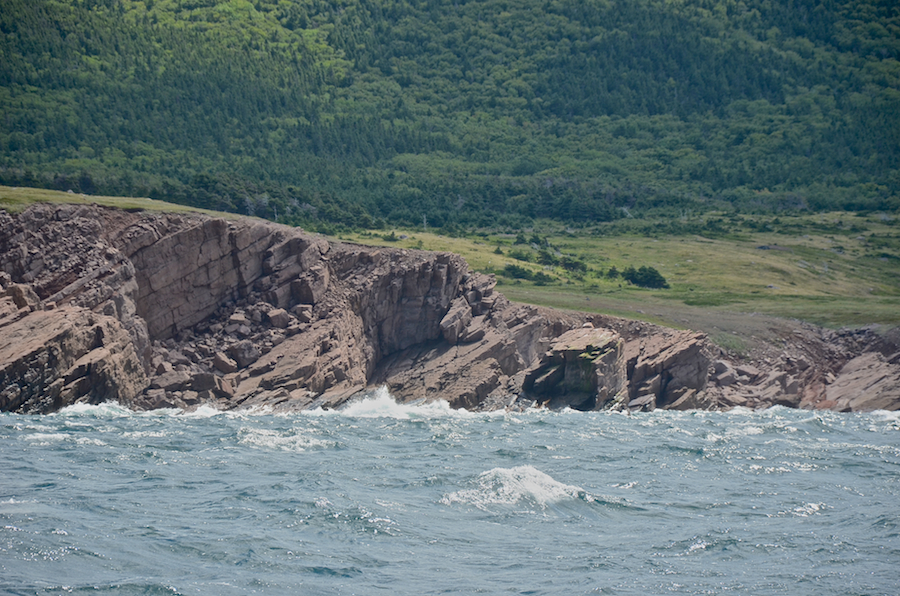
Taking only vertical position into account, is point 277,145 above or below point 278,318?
below

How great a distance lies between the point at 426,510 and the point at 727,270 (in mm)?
99685

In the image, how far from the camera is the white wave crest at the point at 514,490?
36344 millimetres

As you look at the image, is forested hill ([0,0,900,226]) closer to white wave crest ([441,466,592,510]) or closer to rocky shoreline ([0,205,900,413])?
rocky shoreline ([0,205,900,413])

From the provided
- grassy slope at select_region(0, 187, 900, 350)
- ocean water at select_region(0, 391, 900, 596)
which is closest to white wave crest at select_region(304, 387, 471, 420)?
ocean water at select_region(0, 391, 900, 596)

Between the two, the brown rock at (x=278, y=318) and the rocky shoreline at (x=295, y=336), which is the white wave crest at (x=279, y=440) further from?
the brown rock at (x=278, y=318)

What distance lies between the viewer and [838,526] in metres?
34.9

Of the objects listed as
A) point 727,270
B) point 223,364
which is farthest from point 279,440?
point 727,270

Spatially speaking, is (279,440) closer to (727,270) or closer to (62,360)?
(62,360)

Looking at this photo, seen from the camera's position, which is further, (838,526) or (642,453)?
(642,453)

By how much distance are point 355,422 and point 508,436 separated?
29.1ft

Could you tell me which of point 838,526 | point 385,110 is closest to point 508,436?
point 838,526

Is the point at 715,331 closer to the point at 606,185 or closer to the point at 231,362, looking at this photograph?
the point at 231,362

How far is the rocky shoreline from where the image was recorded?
188 feet

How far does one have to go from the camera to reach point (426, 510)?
35062 mm
